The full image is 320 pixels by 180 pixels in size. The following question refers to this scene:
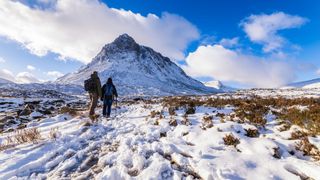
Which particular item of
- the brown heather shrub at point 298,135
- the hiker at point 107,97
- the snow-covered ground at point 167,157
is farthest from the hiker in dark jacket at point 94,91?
the brown heather shrub at point 298,135

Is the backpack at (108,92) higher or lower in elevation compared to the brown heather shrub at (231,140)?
higher

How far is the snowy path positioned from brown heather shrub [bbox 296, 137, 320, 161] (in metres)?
0.21

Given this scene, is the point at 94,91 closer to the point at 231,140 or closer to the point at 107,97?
the point at 107,97

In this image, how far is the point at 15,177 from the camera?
498 centimetres

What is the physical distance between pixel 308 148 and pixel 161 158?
320 centimetres

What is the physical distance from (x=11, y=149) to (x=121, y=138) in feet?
9.64

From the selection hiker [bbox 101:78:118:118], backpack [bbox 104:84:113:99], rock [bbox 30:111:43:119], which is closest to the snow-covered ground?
hiker [bbox 101:78:118:118]

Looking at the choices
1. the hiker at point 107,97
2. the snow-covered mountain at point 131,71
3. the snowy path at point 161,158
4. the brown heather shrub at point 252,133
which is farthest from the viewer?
Result: the snow-covered mountain at point 131,71

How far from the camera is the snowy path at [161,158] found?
4816 mm

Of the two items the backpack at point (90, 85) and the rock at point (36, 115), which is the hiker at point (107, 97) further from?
the rock at point (36, 115)

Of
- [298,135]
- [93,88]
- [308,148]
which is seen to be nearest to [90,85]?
[93,88]

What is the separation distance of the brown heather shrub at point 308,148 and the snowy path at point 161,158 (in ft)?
0.70

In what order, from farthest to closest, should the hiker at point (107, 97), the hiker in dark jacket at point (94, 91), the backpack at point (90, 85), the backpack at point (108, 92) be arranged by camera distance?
1. the backpack at point (108, 92)
2. the hiker at point (107, 97)
3. the hiker in dark jacket at point (94, 91)
4. the backpack at point (90, 85)

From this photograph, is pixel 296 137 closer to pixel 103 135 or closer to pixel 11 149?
pixel 103 135
